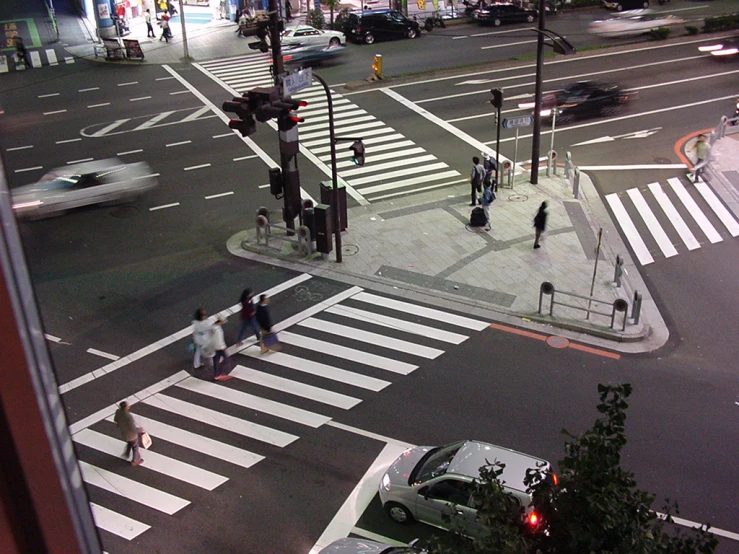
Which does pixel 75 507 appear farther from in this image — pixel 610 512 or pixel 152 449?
pixel 152 449

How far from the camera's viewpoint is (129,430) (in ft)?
40.1

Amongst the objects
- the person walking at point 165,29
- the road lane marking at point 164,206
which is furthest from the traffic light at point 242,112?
the person walking at point 165,29

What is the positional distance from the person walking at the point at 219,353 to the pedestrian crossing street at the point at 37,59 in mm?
27900

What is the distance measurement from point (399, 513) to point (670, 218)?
49.0 ft

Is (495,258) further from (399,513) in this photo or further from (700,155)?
(700,155)

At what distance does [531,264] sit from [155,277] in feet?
32.1

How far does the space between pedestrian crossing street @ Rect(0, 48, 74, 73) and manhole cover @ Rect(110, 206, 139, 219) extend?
18.3 metres

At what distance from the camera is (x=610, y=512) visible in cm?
582

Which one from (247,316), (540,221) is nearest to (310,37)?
(540,221)

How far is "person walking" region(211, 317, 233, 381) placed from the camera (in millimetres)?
14672

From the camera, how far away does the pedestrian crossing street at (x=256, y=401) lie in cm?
1216

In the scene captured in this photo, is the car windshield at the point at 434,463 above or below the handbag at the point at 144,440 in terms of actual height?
above

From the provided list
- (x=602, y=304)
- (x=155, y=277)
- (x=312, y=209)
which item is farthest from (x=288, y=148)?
(x=602, y=304)

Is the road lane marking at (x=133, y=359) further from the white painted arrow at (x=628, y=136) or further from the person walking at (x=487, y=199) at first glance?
the white painted arrow at (x=628, y=136)
